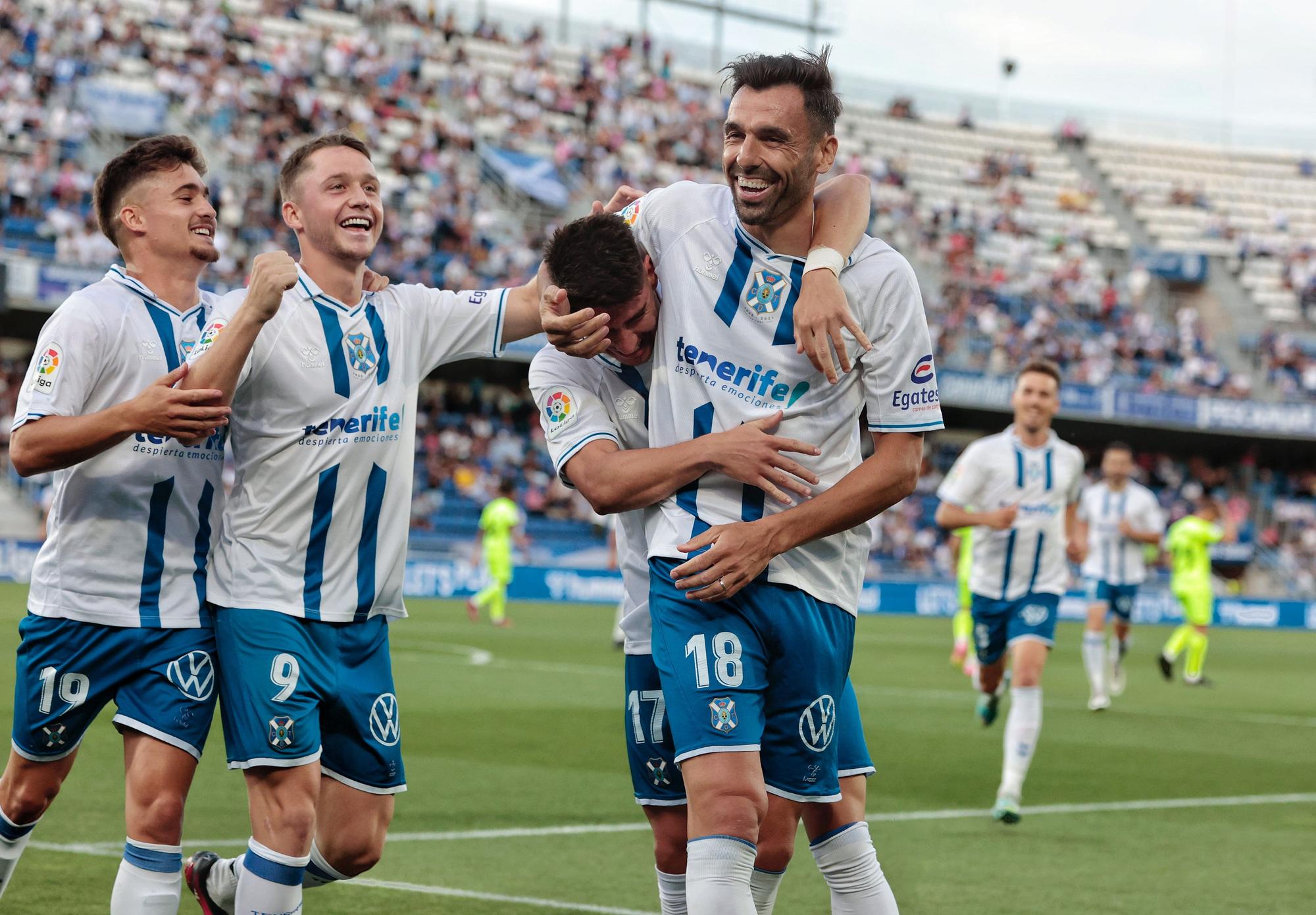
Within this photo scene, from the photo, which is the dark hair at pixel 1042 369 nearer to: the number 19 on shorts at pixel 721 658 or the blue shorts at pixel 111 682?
the number 19 on shorts at pixel 721 658

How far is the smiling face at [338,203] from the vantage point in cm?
455

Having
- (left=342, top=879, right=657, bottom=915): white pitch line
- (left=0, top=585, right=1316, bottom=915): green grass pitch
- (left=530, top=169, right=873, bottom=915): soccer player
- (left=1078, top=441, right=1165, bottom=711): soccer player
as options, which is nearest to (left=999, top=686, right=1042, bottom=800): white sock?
(left=0, top=585, right=1316, bottom=915): green grass pitch

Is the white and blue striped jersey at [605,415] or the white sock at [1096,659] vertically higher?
the white and blue striped jersey at [605,415]

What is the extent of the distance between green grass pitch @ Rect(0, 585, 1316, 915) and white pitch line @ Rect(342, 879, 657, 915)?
0.02 metres

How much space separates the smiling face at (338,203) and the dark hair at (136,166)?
505 millimetres

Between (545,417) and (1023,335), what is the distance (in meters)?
35.0

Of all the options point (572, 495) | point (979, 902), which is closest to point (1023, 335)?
point (572, 495)

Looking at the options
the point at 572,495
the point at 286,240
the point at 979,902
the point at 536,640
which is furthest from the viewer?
the point at 572,495

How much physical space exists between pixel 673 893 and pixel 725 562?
1.16m

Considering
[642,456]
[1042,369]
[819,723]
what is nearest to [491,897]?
[819,723]

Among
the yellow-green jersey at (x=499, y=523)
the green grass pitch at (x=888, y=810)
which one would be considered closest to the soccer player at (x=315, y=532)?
the green grass pitch at (x=888, y=810)

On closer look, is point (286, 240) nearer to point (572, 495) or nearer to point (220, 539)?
point (572, 495)

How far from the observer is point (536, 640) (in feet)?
Result: 65.3

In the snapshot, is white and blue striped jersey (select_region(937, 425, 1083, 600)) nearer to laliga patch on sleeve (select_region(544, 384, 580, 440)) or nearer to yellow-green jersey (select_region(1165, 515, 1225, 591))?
laliga patch on sleeve (select_region(544, 384, 580, 440))
